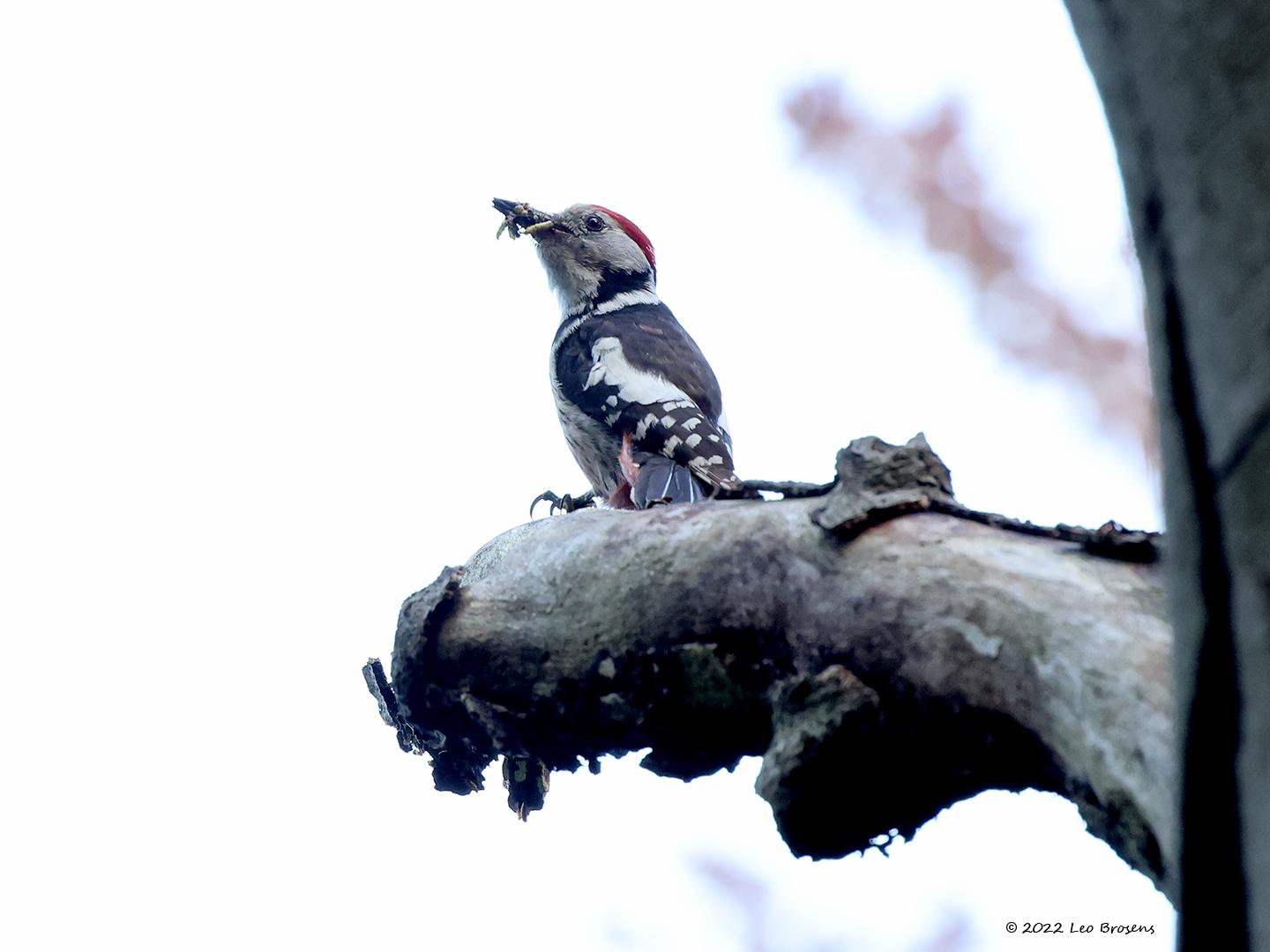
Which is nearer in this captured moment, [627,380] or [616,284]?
[627,380]

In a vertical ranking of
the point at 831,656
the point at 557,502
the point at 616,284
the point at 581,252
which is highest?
the point at 581,252

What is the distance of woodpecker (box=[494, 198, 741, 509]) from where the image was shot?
17.0 ft

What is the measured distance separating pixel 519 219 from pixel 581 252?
38 cm

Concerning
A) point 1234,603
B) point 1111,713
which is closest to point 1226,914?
point 1234,603

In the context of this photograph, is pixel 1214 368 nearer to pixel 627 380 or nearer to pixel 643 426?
pixel 643 426

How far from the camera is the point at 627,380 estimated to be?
5.48 meters

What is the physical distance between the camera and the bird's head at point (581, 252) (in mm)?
6438

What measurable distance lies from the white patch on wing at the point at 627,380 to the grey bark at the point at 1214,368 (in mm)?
4833

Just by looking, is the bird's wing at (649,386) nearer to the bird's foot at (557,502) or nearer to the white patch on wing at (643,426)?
the white patch on wing at (643,426)

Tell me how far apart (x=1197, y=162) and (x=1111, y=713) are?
901 millimetres

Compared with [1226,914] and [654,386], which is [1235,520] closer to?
[1226,914]

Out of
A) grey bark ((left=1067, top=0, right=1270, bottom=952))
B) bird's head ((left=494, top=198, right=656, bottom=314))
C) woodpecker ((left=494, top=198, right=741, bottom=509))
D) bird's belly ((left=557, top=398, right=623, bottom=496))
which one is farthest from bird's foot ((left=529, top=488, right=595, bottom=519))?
grey bark ((left=1067, top=0, right=1270, bottom=952))

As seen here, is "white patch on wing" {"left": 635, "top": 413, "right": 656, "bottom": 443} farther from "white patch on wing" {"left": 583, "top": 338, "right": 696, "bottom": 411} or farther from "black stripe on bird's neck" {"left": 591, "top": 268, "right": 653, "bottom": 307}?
"black stripe on bird's neck" {"left": 591, "top": 268, "right": 653, "bottom": 307}

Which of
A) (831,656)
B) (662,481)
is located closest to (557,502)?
(662,481)
